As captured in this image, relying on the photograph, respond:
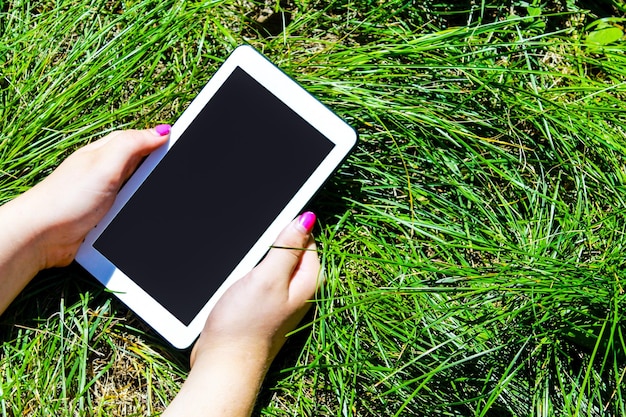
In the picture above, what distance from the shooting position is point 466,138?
1.44m

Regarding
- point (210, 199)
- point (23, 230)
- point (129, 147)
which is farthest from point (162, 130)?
point (23, 230)

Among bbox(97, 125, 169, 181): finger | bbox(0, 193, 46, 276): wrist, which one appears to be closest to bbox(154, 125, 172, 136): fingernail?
bbox(97, 125, 169, 181): finger

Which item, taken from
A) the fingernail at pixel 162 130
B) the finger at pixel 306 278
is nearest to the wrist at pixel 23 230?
the fingernail at pixel 162 130

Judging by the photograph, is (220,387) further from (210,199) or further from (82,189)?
(82,189)

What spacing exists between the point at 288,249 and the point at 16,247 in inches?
23.4

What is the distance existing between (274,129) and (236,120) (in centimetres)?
9

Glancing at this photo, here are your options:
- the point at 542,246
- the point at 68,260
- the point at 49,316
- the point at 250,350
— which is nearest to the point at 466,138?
the point at 542,246

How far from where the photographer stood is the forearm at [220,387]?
4.45 ft

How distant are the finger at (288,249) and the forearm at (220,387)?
0.61ft

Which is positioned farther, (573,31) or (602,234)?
(573,31)

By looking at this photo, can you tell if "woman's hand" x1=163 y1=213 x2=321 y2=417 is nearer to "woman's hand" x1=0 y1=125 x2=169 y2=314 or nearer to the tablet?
the tablet

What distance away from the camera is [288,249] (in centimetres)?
137

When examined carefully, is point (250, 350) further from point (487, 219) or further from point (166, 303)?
point (487, 219)

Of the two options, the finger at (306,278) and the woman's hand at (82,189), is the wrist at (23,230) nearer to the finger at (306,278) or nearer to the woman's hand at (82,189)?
the woman's hand at (82,189)
